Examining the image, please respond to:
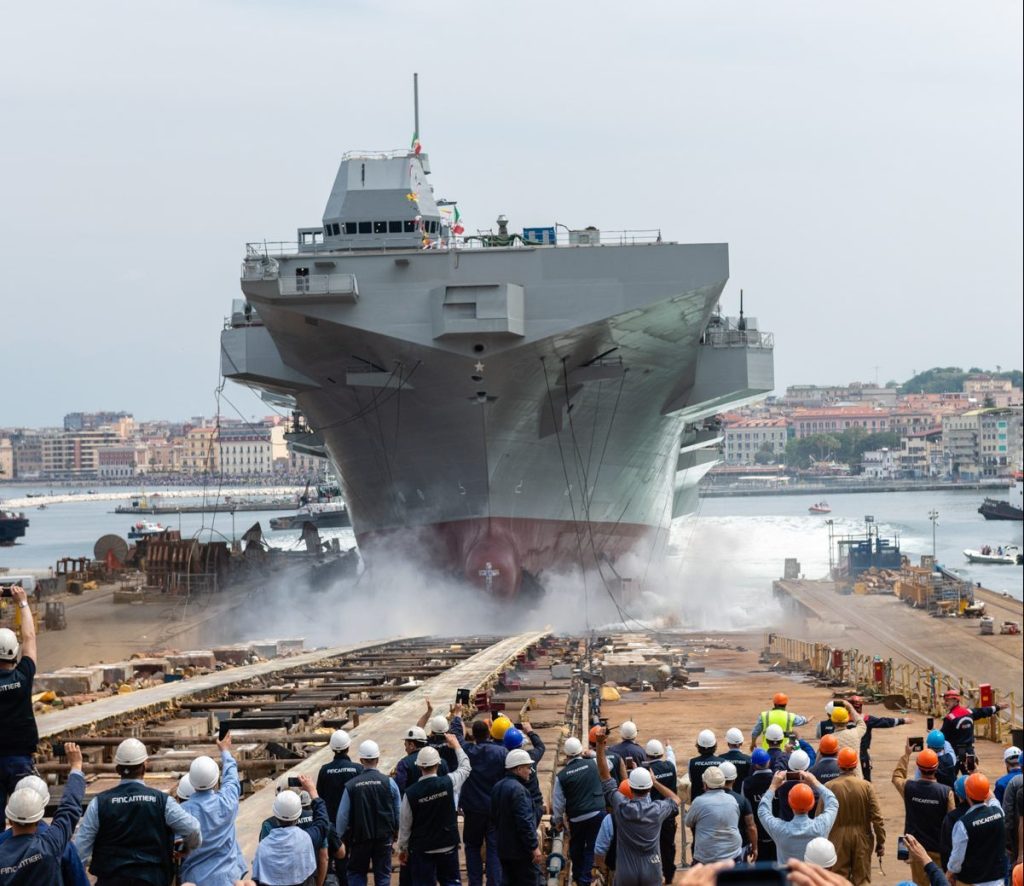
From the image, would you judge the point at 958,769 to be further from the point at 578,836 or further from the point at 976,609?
the point at 976,609

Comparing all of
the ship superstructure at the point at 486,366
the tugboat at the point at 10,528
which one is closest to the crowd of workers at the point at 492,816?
the ship superstructure at the point at 486,366

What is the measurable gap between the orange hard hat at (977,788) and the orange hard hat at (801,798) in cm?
83

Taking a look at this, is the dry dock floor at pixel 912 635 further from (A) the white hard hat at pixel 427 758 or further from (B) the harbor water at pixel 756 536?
(A) the white hard hat at pixel 427 758

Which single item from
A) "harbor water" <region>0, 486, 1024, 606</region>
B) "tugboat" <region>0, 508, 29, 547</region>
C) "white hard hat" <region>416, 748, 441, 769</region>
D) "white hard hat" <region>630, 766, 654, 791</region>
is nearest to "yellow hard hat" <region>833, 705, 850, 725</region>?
"white hard hat" <region>630, 766, 654, 791</region>

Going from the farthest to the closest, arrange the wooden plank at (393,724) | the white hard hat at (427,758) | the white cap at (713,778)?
the wooden plank at (393,724)
the white cap at (713,778)
the white hard hat at (427,758)

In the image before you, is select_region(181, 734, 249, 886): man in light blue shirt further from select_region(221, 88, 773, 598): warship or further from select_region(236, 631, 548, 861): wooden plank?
select_region(221, 88, 773, 598): warship

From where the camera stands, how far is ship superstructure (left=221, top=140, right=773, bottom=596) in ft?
92.4

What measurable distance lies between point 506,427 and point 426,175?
8.40 m

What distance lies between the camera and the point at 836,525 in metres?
115

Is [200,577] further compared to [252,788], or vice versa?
[200,577]

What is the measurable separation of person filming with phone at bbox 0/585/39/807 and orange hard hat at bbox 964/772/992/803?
A: 15.9 ft

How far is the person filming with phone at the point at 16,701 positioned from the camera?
26.1ft

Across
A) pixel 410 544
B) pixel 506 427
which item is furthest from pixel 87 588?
pixel 506 427

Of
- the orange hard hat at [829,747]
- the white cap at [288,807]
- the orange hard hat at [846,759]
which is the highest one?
the white cap at [288,807]
